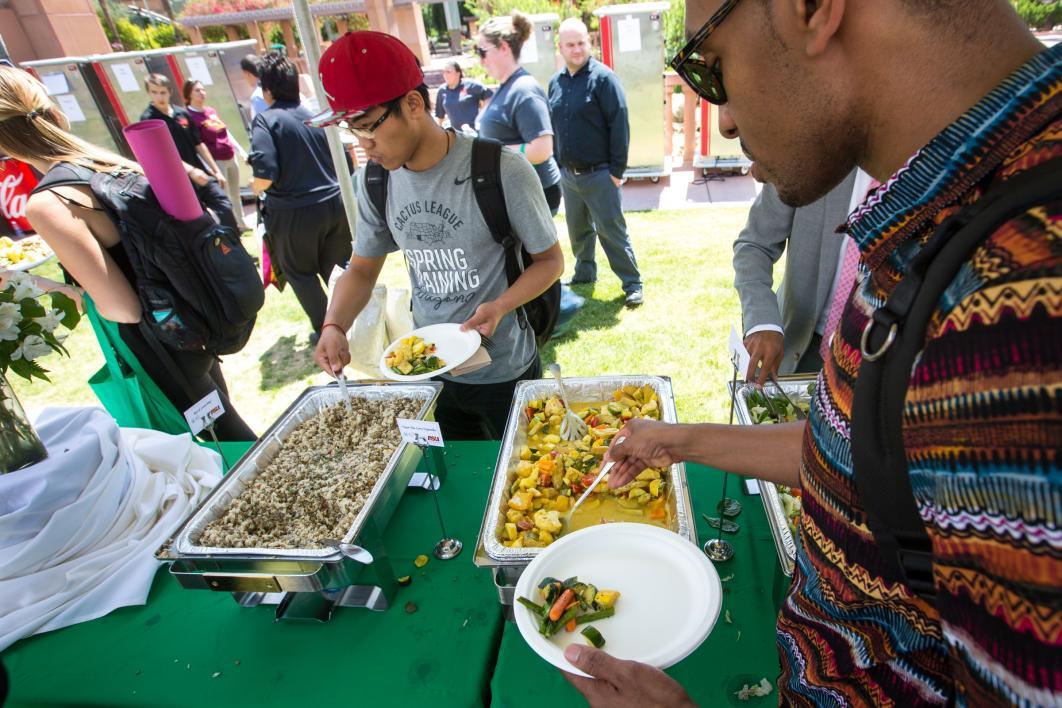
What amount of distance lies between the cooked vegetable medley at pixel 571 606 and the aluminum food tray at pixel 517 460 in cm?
12

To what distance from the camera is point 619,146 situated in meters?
4.39

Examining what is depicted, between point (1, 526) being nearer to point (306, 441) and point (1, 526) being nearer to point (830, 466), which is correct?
point (306, 441)

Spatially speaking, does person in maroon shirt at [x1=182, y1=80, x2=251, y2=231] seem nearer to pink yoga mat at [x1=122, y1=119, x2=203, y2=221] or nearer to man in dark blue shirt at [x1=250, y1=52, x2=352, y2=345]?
man in dark blue shirt at [x1=250, y1=52, x2=352, y2=345]

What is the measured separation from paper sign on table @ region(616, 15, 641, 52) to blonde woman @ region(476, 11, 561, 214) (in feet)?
8.86

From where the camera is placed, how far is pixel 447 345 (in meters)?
1.94

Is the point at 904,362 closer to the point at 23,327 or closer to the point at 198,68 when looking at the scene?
the point at 23,327

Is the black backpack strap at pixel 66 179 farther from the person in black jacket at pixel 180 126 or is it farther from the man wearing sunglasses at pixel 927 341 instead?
the person in black jacket at pixel 180 126

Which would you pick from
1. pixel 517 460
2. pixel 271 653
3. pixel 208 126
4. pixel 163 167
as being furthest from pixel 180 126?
pixel 271 653

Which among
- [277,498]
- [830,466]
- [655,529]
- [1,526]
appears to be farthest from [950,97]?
[1,526]

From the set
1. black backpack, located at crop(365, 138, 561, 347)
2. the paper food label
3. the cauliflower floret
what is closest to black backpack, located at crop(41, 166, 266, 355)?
black backpack, located at crop(365, 138, 561, 347)

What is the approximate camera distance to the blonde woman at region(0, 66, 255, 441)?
6.27 ft

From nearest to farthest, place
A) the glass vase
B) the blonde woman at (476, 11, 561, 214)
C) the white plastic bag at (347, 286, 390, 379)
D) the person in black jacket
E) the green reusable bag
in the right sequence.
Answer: the glass vase, the green reusable bag, the white plastic bag at (347, 286, 390, 379), the blonde woman at (476, 11, 561, 214), the person in black jacket

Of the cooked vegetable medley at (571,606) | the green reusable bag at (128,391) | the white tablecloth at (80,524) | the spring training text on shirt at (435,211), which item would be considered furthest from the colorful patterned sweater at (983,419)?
the green reusable bag at (128,391)

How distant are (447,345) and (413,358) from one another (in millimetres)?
122
